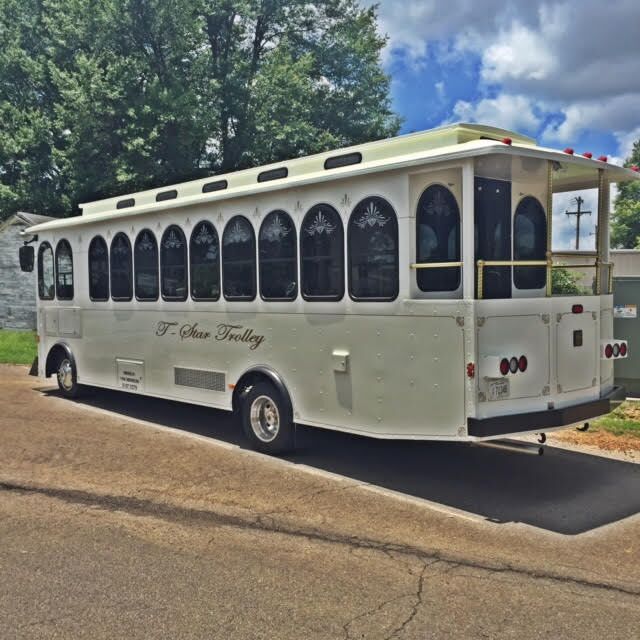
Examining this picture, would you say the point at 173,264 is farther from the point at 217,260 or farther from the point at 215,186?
the point at 215,186

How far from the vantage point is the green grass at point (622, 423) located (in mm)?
8662

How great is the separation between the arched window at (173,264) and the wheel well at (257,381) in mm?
1512

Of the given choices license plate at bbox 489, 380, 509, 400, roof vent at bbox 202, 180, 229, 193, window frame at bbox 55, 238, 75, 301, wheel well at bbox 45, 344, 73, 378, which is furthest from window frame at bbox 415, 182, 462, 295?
wheel well at bbox 45, 344, 73, 378

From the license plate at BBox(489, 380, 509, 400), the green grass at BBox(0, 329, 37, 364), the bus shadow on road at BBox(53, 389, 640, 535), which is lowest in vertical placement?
the bus shadow on road at BBox(53, 389, 640, 535)

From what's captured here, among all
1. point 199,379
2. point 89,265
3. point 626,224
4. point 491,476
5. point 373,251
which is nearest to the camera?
point 373,251

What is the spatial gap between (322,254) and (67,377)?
6186 millimetres

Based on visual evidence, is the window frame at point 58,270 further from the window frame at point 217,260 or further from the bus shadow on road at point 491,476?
the bus shadow on road at point 491,476

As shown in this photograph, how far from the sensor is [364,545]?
5.20 metres

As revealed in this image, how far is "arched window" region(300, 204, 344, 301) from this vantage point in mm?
6988

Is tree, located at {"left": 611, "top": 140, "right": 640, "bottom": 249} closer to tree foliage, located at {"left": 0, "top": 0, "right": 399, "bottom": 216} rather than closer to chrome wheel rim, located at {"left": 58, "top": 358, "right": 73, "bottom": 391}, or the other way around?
tree foliage, located at {"left": 0, "top": 0, "right": 399, "bottom": 216}

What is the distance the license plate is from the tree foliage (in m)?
19.0

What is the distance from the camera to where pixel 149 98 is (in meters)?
23.3

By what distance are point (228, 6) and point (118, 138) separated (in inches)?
289

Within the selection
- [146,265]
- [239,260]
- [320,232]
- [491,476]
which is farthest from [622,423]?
[146,265]
